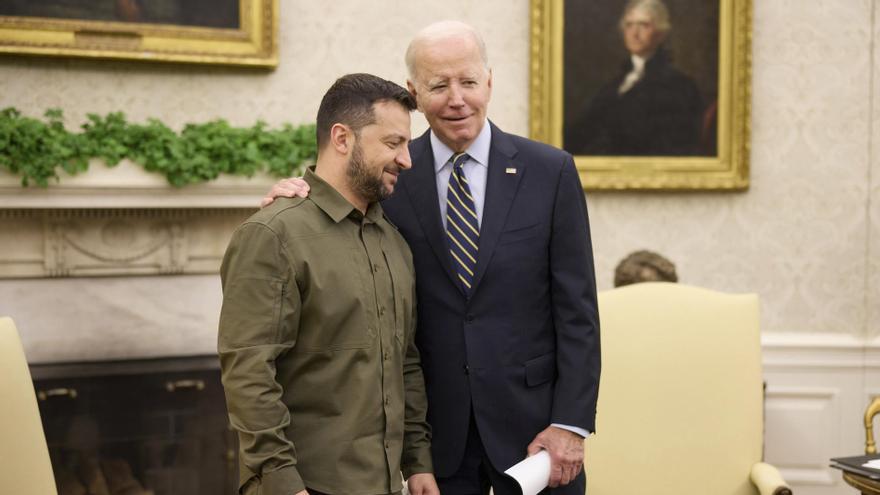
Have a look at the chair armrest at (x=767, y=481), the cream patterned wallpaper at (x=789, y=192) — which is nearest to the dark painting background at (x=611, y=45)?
the cream patterned wallpaper at (x=789, y=192)

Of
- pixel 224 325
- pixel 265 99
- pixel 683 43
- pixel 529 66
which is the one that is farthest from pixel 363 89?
pixel 683 43

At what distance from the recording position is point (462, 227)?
2.26 m

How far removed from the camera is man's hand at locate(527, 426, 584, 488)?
2.20 m

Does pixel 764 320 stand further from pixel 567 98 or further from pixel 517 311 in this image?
pixel 517 311

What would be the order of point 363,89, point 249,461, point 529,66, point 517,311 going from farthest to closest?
point 529,66, point 517,311, point 363,89, point 249,461

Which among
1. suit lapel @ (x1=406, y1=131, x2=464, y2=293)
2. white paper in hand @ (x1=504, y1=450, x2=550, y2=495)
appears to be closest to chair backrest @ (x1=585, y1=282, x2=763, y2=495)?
white paper in hand @ (x1=504, y1=450, x2=550, y2=495)

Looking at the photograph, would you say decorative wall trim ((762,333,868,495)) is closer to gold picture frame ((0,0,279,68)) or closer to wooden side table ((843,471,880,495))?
wooden side table ((843,471,880,495))

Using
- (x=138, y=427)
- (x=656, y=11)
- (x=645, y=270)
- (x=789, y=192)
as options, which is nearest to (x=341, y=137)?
(x=645, y=270)

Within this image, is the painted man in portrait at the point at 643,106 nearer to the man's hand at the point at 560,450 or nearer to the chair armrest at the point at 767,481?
the chair armrest at the point at 767,481

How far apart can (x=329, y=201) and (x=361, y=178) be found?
9 cm

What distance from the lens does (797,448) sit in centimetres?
502

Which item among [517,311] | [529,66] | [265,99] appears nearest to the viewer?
[517,311]

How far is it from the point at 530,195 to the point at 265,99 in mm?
2585

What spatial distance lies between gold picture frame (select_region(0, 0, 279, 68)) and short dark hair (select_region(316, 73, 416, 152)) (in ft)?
8.23
